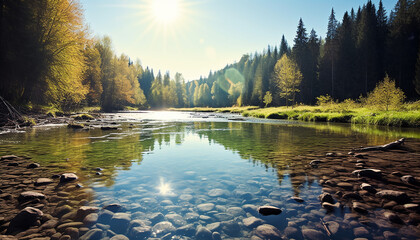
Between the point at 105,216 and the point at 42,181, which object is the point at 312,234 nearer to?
the point at 105,216

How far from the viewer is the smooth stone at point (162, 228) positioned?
304cm

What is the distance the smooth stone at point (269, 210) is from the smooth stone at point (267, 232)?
0.41 m

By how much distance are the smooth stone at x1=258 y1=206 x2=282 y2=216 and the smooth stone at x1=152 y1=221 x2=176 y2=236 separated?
1508 millimetres

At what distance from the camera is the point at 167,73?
375ft

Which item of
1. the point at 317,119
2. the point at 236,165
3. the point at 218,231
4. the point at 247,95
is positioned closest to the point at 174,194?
the point at 218,231

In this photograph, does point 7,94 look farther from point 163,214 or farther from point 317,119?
point 317,119

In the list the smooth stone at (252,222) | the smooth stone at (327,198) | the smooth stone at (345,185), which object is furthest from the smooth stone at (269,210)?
the smooth stone at (345,185)

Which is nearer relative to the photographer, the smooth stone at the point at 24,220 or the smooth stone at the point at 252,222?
the smooth stone at the point at 24,220

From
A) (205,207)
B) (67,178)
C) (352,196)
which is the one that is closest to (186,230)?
(205,207)

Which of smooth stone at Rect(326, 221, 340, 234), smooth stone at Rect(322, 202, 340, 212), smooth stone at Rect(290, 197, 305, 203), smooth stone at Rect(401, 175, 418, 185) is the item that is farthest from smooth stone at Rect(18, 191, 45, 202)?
smooth stone at Rect(401, 175, 418, 185)

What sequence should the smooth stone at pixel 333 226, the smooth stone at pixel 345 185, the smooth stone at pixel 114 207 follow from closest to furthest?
the smooth stone at pixel 333 226 → the smooth stone at pixel 114 207 → the smooth stone at pixel 345 185

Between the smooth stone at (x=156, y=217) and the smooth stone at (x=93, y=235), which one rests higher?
the smooth stone at (x=93, y=235)

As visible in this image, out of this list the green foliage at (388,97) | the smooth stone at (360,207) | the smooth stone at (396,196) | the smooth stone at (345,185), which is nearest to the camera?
the smooth stone at (360,207)

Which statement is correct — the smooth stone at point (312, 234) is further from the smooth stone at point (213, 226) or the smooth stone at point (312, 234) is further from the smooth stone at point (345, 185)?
the smooth stone at point (345, 185)
